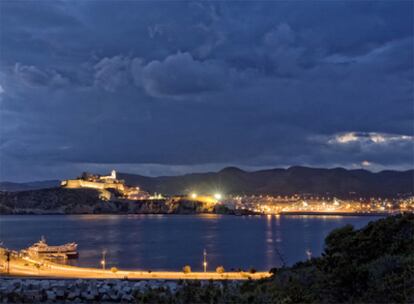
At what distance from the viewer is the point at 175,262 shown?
46.8 m

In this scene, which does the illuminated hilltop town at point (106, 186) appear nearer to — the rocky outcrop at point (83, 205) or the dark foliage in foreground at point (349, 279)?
the rocky outcrop at point (83, 205)

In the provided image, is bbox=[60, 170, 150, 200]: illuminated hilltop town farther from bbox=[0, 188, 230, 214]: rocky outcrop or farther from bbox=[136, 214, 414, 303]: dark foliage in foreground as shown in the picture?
bbox=[136, 214, 414, 303]: dark foliage in foreground

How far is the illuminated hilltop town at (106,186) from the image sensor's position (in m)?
165

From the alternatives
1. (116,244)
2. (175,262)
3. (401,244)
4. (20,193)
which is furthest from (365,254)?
(20,193)

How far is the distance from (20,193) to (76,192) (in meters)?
20.3

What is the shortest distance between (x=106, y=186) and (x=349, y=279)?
166485 mm

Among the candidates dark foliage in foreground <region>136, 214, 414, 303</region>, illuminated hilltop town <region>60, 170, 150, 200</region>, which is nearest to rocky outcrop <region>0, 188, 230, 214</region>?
illuminated hilltop town <region>60, 170, 150, 200</region>

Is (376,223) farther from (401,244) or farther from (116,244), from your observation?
(116,244)

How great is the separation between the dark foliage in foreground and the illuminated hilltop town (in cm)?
15704

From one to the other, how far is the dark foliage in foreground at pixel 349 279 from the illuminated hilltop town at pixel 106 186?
157m

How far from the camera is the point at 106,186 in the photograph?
171625 millimetres

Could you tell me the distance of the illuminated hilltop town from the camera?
165 meters

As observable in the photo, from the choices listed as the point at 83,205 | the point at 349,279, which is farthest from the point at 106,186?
the point at 349,279

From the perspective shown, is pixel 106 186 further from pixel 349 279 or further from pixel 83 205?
pixel 349 279
